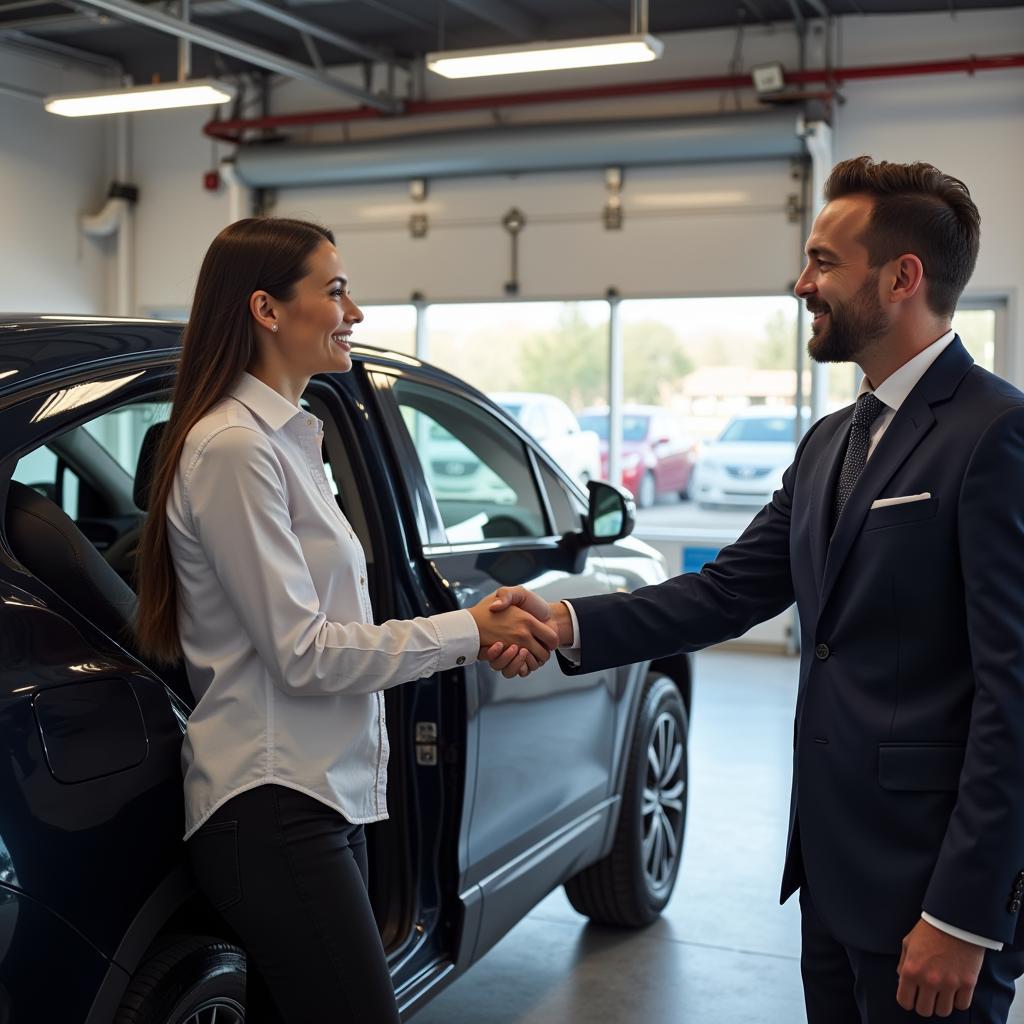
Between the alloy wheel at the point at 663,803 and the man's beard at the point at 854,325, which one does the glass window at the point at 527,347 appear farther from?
the man's beard at the point at 854,325

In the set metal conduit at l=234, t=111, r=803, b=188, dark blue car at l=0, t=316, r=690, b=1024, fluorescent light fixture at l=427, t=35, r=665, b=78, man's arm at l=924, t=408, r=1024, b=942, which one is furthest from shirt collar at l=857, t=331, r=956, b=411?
metal conduit at l=234, t=111, r=803, b=188

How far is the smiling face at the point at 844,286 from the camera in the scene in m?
1.82

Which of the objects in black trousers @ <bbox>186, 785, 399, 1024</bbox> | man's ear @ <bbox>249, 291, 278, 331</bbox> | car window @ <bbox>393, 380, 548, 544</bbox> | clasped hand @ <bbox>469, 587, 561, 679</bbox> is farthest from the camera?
car window @ <bbox>393, 380, 548, 544</bbox>

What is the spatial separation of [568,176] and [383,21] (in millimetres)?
1752

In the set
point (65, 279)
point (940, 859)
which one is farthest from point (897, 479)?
point (65, 279)

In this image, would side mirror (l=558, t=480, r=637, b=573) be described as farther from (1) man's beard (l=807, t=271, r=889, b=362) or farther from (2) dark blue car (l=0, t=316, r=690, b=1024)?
(1) man's beard (l=807, t=271, r=889, b=362)

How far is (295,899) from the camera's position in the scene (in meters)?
1.79

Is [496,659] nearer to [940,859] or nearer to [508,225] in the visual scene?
[940,859]

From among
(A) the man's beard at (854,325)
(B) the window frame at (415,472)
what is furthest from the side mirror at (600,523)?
(A) the man's beard at (854,325)

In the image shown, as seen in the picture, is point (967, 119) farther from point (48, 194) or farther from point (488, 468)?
point (48, 194)

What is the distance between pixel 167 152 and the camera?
1140 cm

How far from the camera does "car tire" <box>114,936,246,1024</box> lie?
178 cm

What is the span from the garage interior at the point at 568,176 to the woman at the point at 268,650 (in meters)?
5.34

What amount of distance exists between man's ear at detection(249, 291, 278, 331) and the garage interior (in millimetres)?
5434
